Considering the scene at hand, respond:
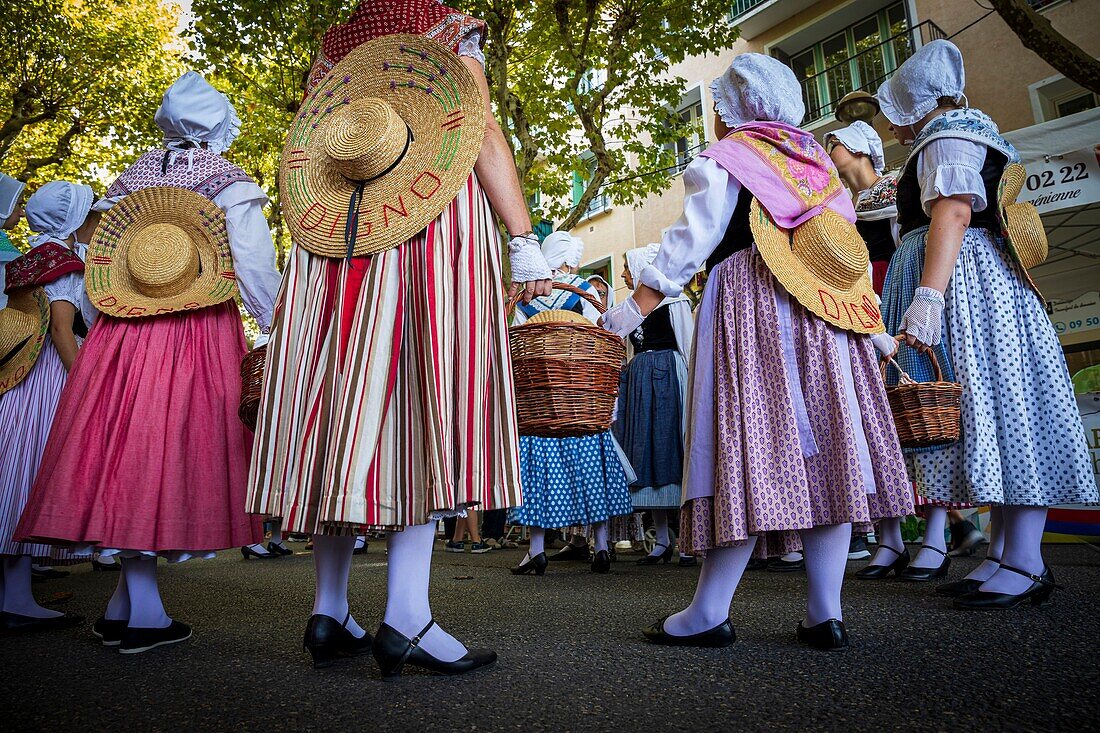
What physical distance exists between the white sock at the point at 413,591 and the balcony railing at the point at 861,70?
13.2 m

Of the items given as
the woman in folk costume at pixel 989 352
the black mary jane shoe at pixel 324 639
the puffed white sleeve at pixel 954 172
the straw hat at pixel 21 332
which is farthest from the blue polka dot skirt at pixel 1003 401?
the straw hat at pixel 21 332

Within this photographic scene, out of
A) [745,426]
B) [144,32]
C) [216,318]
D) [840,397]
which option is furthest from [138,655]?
[144,32]

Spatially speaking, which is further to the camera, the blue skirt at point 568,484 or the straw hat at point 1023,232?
the blue skirt at point 568,484

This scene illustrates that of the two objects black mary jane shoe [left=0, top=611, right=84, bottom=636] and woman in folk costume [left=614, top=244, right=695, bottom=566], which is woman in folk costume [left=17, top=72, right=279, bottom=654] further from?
woman in folk costume [left=614, top=244, right=695, bottom=566]

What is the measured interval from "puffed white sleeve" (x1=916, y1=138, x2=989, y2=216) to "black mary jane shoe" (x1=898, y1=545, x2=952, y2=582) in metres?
1.76

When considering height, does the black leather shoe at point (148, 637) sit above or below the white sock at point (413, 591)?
below

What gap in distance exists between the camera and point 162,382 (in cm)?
236

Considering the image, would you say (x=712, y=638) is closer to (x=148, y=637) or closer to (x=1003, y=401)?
(x=1003, y=401)

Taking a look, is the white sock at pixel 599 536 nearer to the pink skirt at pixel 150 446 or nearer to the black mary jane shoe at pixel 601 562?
the black mary jane shoe at pixel 601 562

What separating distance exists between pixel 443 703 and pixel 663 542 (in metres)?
3.88

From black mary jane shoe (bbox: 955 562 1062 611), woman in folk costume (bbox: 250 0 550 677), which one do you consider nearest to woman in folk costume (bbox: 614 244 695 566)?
black mary jane shoe (bbox: 955 562 1062 611)

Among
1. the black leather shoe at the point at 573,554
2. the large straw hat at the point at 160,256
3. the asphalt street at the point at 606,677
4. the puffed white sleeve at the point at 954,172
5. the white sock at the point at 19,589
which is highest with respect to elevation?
the puffed white sleeve at the point at 954,172

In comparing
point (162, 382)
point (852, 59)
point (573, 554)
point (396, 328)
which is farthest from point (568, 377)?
point (852, 59)

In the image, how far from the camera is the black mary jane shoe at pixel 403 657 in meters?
1.62
